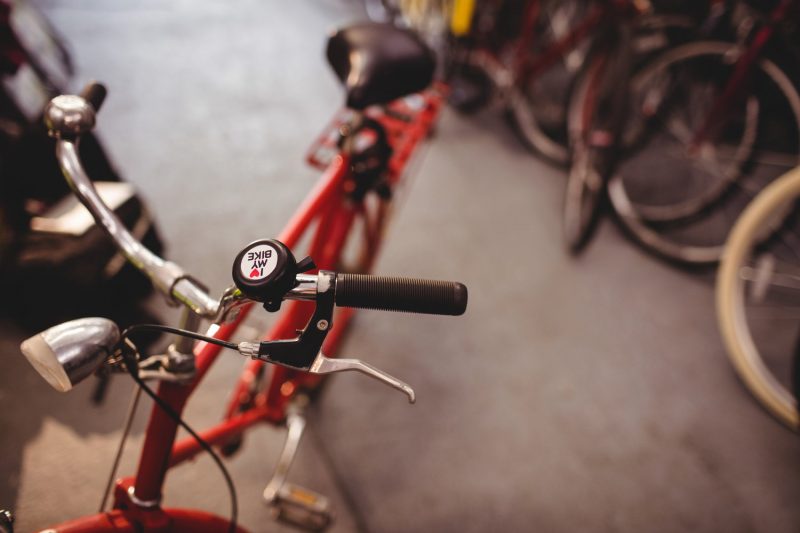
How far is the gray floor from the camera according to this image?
4.70 ft

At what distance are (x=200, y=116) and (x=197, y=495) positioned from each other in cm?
181

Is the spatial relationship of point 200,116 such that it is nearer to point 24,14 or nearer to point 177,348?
point 24,14

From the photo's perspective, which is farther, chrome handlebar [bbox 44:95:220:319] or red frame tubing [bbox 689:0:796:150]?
red frame tubing [bbox 689:0:796:150]

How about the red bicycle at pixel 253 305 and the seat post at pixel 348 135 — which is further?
the seat post at pixel 348 135

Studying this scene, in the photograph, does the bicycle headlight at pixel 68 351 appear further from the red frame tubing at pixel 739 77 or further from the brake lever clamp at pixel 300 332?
the red frame tubing at pixel 739 77

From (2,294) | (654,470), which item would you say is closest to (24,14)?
(2,294)

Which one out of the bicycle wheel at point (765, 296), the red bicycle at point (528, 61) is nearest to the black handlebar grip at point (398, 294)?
the bicycle wheel at point (765, 296)

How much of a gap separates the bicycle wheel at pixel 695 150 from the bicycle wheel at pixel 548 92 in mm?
371

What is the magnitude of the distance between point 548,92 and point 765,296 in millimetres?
1646

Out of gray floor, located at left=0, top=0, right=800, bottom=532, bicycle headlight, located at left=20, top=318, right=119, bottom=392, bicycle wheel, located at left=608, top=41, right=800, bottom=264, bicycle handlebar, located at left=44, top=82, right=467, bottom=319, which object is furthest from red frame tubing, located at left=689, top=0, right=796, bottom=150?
bicycle headlight, located at left=20, top=318, right=119, bottom=392

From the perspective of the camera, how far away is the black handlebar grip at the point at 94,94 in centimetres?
75

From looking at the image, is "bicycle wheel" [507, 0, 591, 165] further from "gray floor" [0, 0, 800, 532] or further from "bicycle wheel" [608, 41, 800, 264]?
"bicycle wheel" [608, 41, 800, 264]

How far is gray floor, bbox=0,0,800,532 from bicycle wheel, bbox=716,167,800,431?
0.36 feet

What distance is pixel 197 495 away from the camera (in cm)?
136
